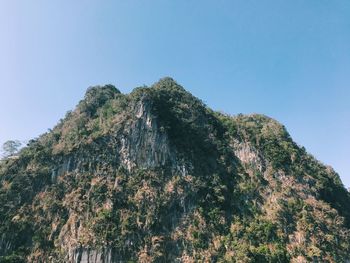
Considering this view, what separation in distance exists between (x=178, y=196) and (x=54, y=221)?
69.6 ft

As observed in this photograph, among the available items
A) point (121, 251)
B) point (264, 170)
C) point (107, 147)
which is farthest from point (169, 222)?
point (264, 170)

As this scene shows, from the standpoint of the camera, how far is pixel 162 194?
203ft

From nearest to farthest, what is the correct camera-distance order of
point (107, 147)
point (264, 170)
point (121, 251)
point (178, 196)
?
point (121, 251), point (178, 196), point (107, 147), point (264, 170)

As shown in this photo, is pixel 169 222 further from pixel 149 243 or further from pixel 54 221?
pixel 54 221

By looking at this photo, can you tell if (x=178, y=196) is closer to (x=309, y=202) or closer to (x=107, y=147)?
(x=107, y=147)

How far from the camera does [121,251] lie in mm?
53875

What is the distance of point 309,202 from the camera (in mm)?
65750

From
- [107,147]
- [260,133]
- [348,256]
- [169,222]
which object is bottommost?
[348,256]

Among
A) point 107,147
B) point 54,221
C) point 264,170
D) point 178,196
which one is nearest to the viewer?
point 54,221

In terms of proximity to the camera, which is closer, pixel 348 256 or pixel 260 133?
pixel 348 256

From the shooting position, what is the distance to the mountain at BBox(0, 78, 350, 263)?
55.7 meters

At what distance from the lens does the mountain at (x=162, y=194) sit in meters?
55.7

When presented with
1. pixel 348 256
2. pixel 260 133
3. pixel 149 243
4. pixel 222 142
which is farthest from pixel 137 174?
pixel 348 256

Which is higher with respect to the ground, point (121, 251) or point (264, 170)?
point (264, 170)
